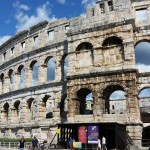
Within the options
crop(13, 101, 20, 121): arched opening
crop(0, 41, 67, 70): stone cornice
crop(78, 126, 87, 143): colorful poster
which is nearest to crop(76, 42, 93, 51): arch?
crop(0, 41, 67, 70): stone cornice

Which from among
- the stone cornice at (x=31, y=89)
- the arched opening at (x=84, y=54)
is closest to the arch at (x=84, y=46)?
the arched opening at (x=84, y=54)

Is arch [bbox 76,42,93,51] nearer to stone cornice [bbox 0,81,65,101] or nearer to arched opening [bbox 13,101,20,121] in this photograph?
stone cornice [bbox 0,81,65,101]

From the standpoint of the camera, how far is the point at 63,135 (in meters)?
25.8

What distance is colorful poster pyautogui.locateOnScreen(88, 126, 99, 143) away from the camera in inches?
909

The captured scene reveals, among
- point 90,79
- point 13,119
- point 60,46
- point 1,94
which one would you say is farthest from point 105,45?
point 1,94

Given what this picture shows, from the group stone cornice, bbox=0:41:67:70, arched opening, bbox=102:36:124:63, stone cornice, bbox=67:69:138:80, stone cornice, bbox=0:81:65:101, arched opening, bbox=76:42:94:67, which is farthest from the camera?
stone cornice, bbox=0:41:67:70

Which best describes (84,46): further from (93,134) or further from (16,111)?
(16,111)

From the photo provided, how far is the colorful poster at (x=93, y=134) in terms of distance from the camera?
75.8 ft

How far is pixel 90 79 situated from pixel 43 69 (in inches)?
380

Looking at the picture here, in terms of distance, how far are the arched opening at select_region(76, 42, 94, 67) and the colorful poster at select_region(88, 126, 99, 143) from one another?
8.04 m

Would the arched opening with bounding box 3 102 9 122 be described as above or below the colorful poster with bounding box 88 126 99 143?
above

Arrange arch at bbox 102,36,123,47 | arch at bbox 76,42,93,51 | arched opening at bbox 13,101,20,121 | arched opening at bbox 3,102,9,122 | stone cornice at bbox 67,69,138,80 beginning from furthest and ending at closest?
arched opening at bbox 3,102,9,122, arched opening at bbox 13,101,20,121, arch at bbox 76,42,93,51, arch at bbox 102,36,123,47, stone cornice at bbox 67,69,138,80

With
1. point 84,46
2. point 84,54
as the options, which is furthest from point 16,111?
point 84,46

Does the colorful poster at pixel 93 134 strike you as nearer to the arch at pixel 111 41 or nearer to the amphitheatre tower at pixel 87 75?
the amphitheatre tower at pixel 87 75
